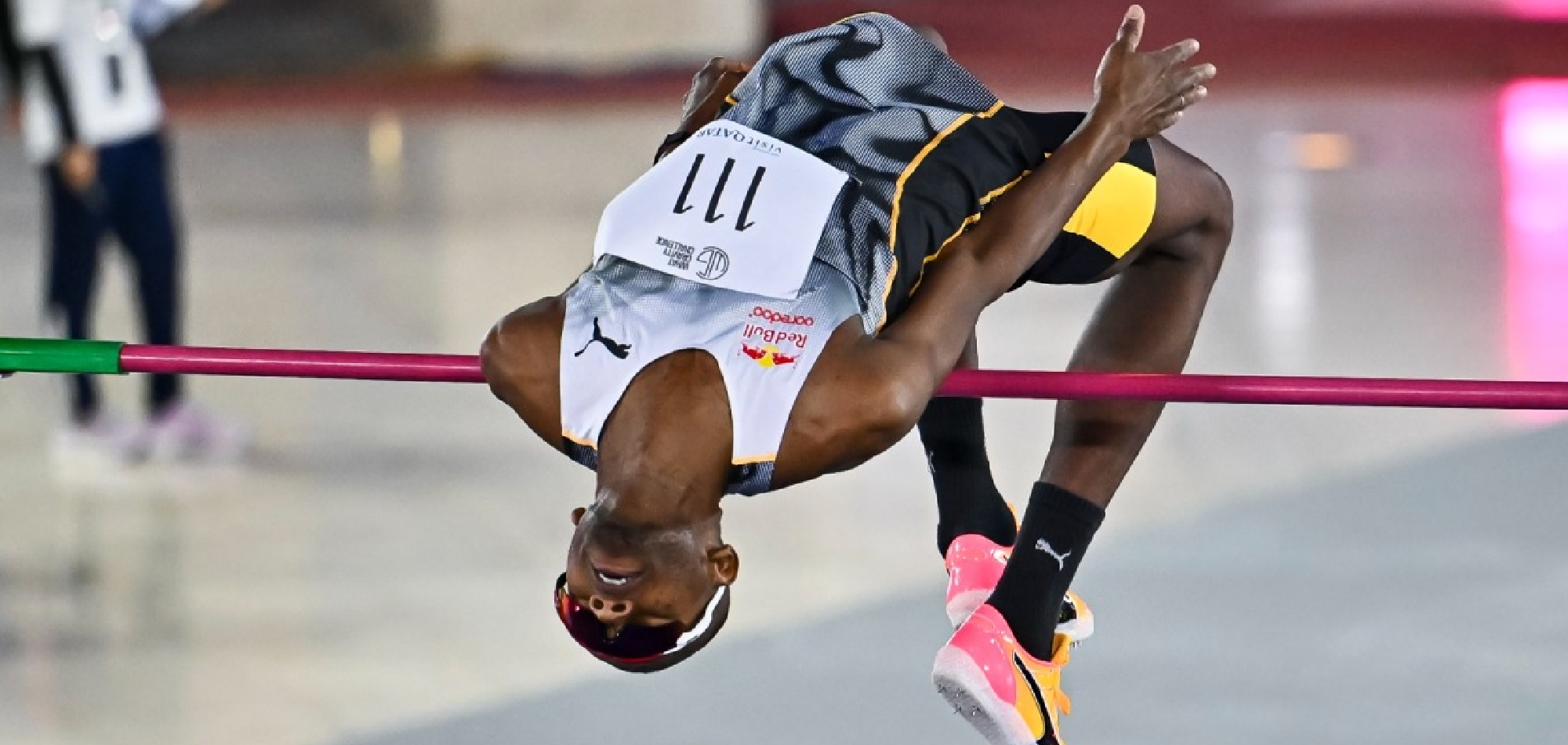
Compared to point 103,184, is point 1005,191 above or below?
above

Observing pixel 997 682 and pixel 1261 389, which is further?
pixel 997 682

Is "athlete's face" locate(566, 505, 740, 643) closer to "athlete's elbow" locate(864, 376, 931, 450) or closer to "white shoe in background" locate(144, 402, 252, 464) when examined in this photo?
"athlete's elbow" locate(864, 376, 931, 450)

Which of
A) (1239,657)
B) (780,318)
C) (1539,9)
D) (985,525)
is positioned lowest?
(1239,657)

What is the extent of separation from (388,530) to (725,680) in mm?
1127

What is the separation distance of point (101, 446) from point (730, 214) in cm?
309

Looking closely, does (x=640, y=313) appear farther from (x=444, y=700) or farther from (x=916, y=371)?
(x=444, y=700)

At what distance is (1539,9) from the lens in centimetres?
1248

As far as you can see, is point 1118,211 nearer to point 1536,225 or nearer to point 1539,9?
point 1536,225

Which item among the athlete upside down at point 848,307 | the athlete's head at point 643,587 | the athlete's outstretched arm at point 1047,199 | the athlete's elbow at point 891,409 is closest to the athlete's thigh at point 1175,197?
the athlete upside down at point 848,307

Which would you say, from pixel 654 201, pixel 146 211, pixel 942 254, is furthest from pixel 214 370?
pixel 146 211

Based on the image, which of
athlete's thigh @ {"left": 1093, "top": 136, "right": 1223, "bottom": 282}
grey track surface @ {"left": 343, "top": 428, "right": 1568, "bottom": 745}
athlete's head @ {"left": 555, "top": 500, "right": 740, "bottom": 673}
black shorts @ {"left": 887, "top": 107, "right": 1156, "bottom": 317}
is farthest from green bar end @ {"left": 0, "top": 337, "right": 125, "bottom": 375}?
athlete's thigh @ {"left": 1093, "top": 136, "right": 1223, "bottom": 282}

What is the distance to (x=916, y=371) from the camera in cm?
229

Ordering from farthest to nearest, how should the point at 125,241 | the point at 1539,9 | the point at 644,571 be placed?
1. the point at 1539,9
2. the point at 125,241
3. the point at 644,571

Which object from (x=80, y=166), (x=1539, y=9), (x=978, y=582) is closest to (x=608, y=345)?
(x=978, y=582)
